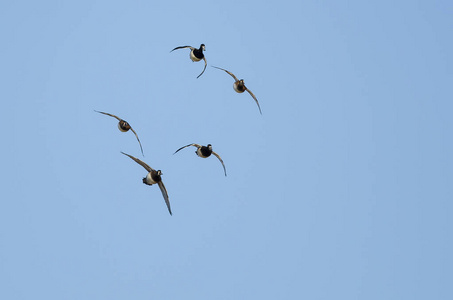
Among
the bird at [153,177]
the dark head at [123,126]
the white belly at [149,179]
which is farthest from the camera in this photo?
the dark head at [123,126]

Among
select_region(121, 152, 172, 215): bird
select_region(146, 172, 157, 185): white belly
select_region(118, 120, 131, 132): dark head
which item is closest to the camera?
select_region(121, 152, 172, 215): bird

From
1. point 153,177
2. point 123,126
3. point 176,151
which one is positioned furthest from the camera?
point 123,126

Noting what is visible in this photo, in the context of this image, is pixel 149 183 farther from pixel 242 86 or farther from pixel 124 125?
pixel 242 86

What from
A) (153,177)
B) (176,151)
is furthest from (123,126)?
(153,177)

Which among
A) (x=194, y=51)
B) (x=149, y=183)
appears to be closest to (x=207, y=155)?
(x=149, y=183)

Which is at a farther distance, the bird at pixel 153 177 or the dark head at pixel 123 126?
the dark head at pixel 123 126

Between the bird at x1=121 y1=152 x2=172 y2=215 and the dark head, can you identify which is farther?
the dark head

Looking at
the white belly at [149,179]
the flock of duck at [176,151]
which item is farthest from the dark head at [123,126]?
the white belly at [149,179]

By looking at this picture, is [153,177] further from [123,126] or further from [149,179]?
[123,126]

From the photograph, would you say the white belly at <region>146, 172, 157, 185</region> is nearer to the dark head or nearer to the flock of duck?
the flock of duck

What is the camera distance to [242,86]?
51344mm

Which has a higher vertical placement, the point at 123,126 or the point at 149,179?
the point at 123,126

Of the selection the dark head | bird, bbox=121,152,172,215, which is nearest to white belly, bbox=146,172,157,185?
bird, bbox=121,152,172,215

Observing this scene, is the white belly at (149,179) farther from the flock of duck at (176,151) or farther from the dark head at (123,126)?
the dark head at (123,126)
